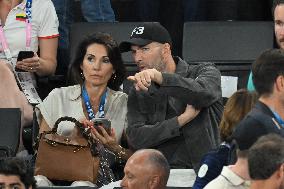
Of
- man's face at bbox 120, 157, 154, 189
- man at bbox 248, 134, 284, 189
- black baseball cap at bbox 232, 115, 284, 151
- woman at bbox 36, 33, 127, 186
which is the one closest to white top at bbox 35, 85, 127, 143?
woman at bbox 36, 33, 127, 186

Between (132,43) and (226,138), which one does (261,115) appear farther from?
(132,43)

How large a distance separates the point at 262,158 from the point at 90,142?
92.0 inches

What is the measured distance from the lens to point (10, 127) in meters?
7.20

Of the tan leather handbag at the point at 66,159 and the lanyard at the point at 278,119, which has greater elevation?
the lanyard at the point at 278,119

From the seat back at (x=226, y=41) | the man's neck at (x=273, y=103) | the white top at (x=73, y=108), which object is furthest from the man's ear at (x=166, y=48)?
the man's neck at (x=273, y=103)

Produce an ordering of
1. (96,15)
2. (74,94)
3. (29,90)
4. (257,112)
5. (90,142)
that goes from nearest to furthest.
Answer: (257,112), (90,142), (74,94), (29,90), (96,15)

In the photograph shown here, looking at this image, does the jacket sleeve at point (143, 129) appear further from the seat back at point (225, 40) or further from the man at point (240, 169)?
the man at point (240, 169)

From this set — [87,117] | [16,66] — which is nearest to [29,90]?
[16,66]

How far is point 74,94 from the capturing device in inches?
288

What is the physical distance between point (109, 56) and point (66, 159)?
929 millimetres

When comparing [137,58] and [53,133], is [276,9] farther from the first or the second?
[53,133]

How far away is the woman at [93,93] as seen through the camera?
722cm

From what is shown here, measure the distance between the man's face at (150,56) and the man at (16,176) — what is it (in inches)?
51.2

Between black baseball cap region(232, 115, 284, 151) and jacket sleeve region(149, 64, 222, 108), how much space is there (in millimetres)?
1195
